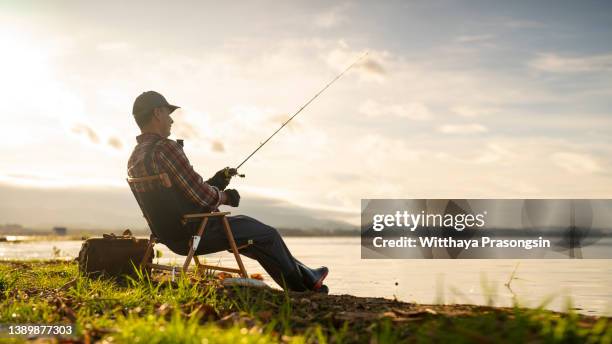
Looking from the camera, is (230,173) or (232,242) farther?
(230,173)

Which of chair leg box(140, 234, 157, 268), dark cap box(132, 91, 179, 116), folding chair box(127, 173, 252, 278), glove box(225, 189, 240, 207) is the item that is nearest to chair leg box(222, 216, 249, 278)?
folding chair box(127, 173, 252, 278)

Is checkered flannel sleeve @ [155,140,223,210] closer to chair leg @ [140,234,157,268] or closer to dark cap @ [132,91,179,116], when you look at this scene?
dark cap @ [132,91,179,116]

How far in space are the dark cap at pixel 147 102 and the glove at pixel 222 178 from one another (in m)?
1.04

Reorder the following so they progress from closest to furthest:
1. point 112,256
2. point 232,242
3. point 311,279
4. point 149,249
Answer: point 232,242
point 311,279
point 149,249
point 112,256

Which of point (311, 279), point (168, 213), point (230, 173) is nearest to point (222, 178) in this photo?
point (230, 173)

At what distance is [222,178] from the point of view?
779 centimetres

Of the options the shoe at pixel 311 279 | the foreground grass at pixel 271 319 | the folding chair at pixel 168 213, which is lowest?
the foreground grass at pixel 271 319

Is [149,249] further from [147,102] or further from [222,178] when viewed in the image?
[147,102]

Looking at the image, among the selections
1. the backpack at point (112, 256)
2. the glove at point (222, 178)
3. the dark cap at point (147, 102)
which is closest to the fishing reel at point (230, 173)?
the glove at point (222, 178)

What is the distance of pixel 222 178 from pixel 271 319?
314 cm

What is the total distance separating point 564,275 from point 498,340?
8.77 m

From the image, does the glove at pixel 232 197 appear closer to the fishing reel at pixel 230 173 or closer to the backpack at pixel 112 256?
the fishing reel at pixel 230 173

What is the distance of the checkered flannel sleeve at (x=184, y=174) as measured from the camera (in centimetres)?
705

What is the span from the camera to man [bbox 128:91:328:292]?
7.08 meters
